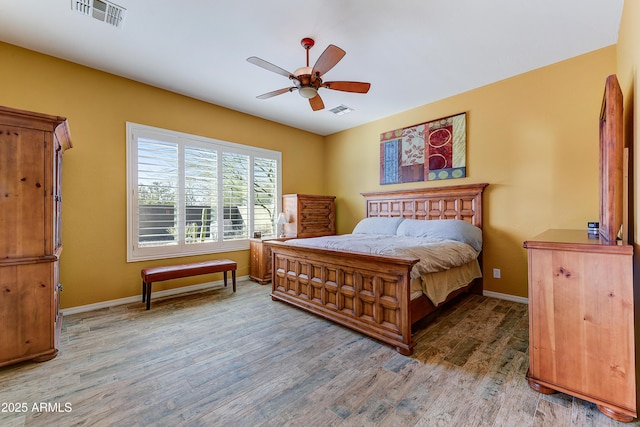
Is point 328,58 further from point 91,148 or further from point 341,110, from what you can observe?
point 91,148

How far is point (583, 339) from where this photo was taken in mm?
1654

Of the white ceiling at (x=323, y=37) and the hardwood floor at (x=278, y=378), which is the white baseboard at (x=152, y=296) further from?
the white ceiling at (x=323, y=37)

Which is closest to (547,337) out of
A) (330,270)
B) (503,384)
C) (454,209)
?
(503,384)

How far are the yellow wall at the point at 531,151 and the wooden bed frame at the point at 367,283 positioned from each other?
0.25m

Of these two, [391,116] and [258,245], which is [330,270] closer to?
[258,245]

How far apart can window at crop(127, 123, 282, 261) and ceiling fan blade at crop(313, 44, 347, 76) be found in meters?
2.60

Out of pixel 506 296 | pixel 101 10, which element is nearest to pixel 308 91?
pixel 101 10

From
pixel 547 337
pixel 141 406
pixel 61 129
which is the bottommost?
pixel 141 406

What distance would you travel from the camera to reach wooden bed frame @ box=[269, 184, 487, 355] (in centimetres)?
238

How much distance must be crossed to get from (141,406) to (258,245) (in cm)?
305

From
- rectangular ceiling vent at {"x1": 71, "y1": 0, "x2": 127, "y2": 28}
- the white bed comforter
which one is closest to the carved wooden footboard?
the white bed comforter

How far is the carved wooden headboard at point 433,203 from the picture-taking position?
3928mm

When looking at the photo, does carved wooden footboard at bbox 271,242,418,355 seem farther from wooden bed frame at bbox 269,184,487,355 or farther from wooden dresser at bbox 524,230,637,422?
wooden dresser at bbox 524,230,637,422

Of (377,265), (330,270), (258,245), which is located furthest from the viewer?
(258,245)
